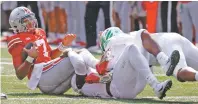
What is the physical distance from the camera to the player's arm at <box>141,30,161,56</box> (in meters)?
7.96

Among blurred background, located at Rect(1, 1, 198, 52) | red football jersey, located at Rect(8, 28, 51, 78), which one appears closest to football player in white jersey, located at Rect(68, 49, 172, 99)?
red football jersey, located at Rect(8, 28, 51, 78)

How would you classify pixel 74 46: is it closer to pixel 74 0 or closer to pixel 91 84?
pixel 74 0

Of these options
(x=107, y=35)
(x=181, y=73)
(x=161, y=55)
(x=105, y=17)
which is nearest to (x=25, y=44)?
(x=107, y=35)

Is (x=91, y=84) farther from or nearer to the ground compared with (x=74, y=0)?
farther from the ground

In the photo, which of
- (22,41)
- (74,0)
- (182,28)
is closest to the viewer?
(22,41)

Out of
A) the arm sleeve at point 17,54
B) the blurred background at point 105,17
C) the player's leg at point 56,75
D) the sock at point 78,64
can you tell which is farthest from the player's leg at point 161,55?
the blurred background at point 105,17

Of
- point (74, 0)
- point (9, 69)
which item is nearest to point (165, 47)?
point (9, 69)

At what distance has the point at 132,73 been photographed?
7848mm

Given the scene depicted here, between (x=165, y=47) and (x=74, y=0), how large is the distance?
375 inches

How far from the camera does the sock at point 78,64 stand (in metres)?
8.20

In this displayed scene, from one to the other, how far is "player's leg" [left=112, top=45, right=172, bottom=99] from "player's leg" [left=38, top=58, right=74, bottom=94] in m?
0.67

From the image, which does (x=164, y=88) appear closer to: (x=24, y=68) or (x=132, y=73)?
(x=132, y=73)

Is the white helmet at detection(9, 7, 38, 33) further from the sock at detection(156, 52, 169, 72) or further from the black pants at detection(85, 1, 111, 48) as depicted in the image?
the black pants at detection(85, 1, 111, 48)

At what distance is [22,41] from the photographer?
8445 mm
